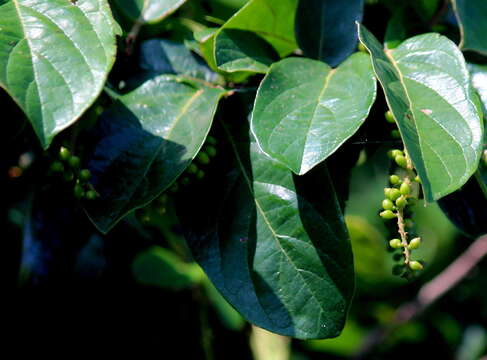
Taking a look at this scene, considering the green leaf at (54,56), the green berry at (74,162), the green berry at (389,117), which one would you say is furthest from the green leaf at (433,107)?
the green berry at (74,162)

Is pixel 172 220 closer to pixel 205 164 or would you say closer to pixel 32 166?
pixel 32 166

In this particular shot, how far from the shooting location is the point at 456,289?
2.57 meters

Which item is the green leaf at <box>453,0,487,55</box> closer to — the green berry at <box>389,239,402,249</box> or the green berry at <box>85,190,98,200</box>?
the green berry at <box>389,239,402,249</box>

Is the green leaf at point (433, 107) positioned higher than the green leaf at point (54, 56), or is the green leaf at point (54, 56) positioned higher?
the green leaf at point (54, 56)

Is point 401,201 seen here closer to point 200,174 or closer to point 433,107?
point 433,107

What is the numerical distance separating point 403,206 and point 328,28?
459 mm

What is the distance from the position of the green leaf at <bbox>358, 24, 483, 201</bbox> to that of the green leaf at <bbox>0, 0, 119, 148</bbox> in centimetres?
43

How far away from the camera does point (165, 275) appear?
187 centimetres

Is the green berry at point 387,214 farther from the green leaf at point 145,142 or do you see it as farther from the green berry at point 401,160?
the green leaf at point 145,142

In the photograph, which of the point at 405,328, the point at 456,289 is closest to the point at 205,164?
the point at 405,328

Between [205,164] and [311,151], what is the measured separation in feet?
0.95

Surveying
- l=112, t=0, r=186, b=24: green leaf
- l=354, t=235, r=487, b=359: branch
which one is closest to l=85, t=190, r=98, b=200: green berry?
l=112, t=0, r=186, b=24: green leaf

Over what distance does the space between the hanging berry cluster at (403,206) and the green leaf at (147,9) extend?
1.87 feet

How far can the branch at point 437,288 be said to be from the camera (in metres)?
1.98
